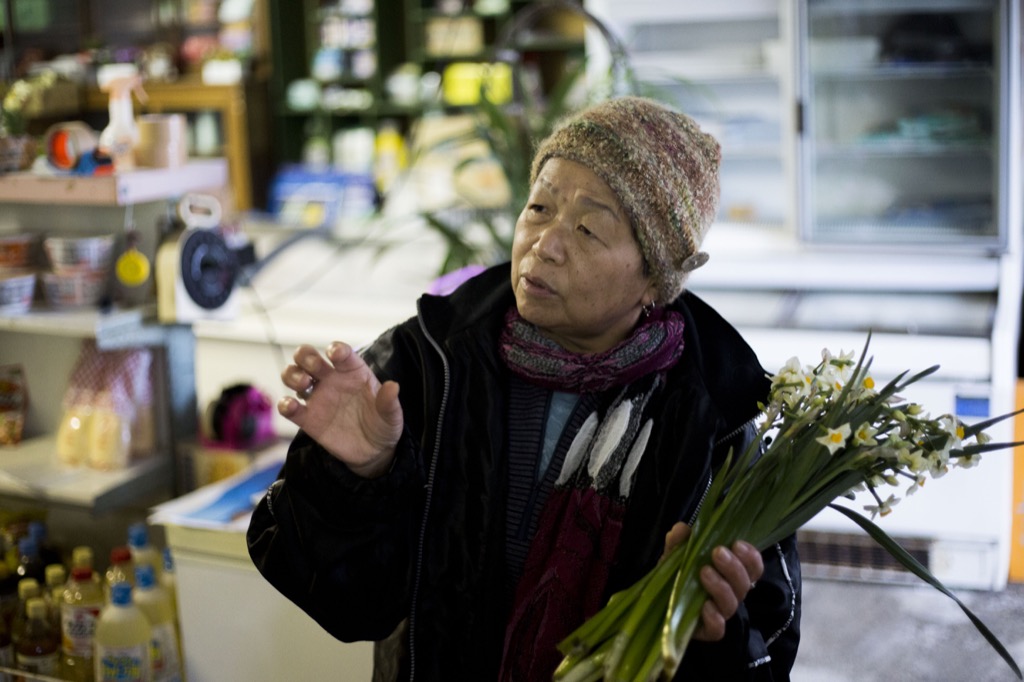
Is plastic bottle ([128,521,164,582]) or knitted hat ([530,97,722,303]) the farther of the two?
plastic bottle ([128,521,164,582])

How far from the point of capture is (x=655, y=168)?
1.54m

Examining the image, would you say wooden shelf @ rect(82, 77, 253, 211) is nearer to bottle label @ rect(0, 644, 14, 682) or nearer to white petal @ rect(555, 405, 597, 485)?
bottle label @ rect(0, 644, 14, 682)

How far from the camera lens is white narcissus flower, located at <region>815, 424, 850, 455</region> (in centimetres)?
133

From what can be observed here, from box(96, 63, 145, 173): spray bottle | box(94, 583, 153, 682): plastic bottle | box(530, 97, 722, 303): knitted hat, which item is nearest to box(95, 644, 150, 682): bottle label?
box(94, 583, 153, 682): plastic bottle

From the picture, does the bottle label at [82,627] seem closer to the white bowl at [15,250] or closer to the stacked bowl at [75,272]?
the stacked bowl at [75,272]

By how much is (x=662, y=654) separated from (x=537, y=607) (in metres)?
0.24

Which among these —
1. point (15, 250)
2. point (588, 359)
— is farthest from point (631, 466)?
point (15, 250)

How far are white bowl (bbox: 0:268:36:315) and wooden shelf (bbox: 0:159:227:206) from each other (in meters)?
0.17

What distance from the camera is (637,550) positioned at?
1498 mm

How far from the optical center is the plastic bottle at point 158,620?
223 cm

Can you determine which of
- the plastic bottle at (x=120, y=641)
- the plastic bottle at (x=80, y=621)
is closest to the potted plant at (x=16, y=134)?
the plastic bottle at (x=80, y=621)

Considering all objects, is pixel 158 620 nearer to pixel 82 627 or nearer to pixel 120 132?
pixel 82 627

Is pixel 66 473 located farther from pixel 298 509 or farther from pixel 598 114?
pixel 598 114

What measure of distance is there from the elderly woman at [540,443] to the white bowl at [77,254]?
117 cm
